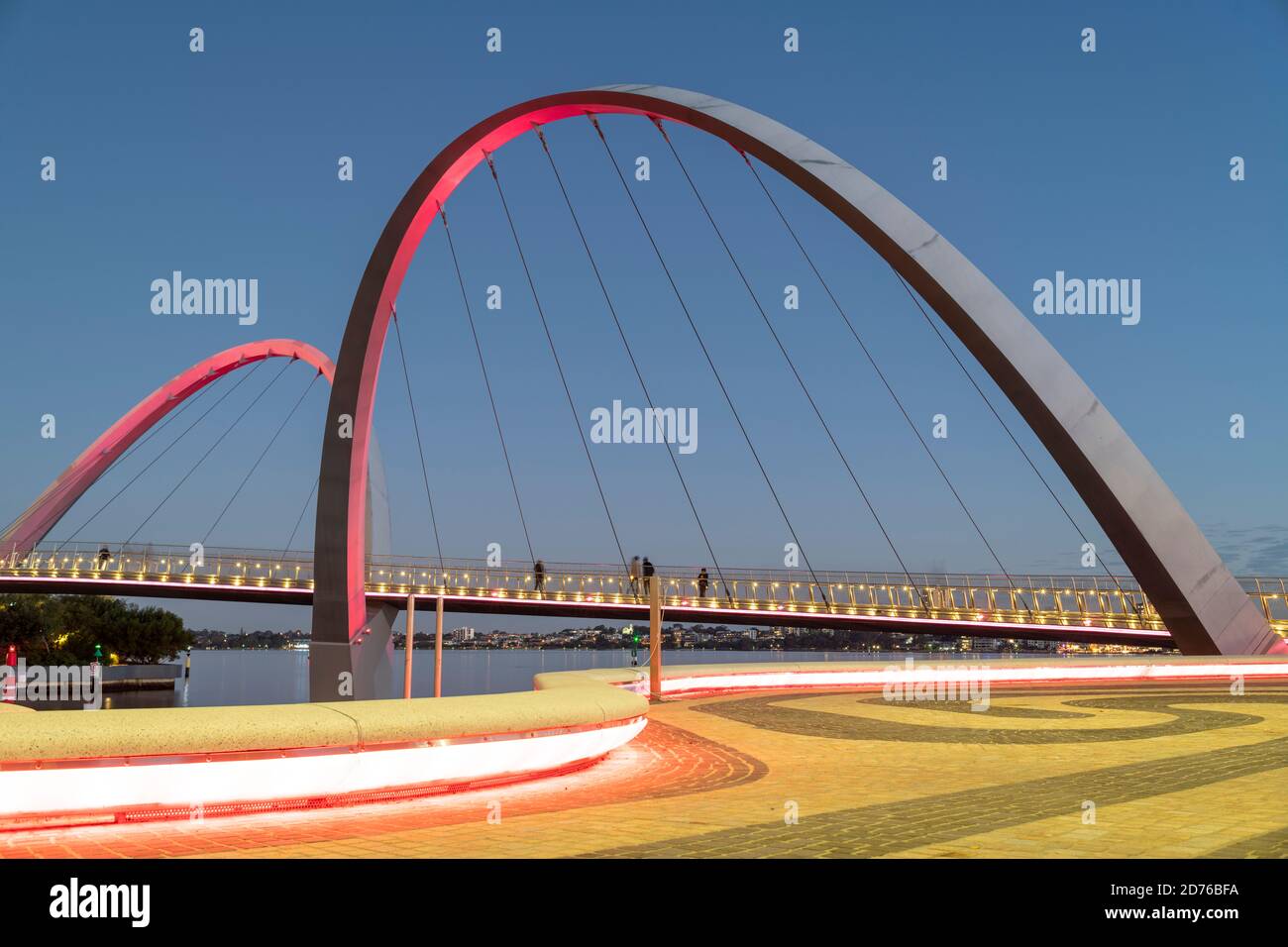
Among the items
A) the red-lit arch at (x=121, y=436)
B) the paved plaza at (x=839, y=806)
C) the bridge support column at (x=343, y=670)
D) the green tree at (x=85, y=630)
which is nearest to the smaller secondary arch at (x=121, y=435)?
the red-lit arch at (x=121, y=436)

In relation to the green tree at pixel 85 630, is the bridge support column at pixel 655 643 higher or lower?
higher

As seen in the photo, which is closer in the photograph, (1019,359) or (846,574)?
(1019,359)

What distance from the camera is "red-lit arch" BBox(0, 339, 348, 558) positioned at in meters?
63.2

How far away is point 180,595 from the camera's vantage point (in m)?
59.9

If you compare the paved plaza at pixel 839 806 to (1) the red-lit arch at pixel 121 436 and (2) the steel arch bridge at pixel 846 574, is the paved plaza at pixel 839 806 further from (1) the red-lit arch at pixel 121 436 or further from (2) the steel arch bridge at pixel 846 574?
(1) the red-lit arch at pixel 121 436

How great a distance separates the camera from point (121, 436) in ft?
221

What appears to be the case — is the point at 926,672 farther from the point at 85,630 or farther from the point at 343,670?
the point at 85,630

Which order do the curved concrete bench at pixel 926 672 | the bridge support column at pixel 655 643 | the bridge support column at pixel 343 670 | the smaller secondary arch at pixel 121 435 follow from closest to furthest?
the bridge support column at pixel 655 643
the curved concrete bench at pixel 926 672
the bridge support column at pixel 343 670
the smaller secondary arch at pixel 121 435

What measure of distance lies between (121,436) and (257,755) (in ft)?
224

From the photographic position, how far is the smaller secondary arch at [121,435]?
63188 millimetres

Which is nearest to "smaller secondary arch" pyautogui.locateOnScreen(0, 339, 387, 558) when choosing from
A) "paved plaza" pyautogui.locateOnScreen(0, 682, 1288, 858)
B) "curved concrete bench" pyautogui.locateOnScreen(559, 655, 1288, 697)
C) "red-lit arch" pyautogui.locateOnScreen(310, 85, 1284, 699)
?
"red-lit arch" pyautogui.locateOnScreen(310, 85, 1284, 699)

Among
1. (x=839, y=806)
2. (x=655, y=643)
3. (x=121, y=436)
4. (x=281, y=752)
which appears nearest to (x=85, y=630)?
(x=121, y=436)
